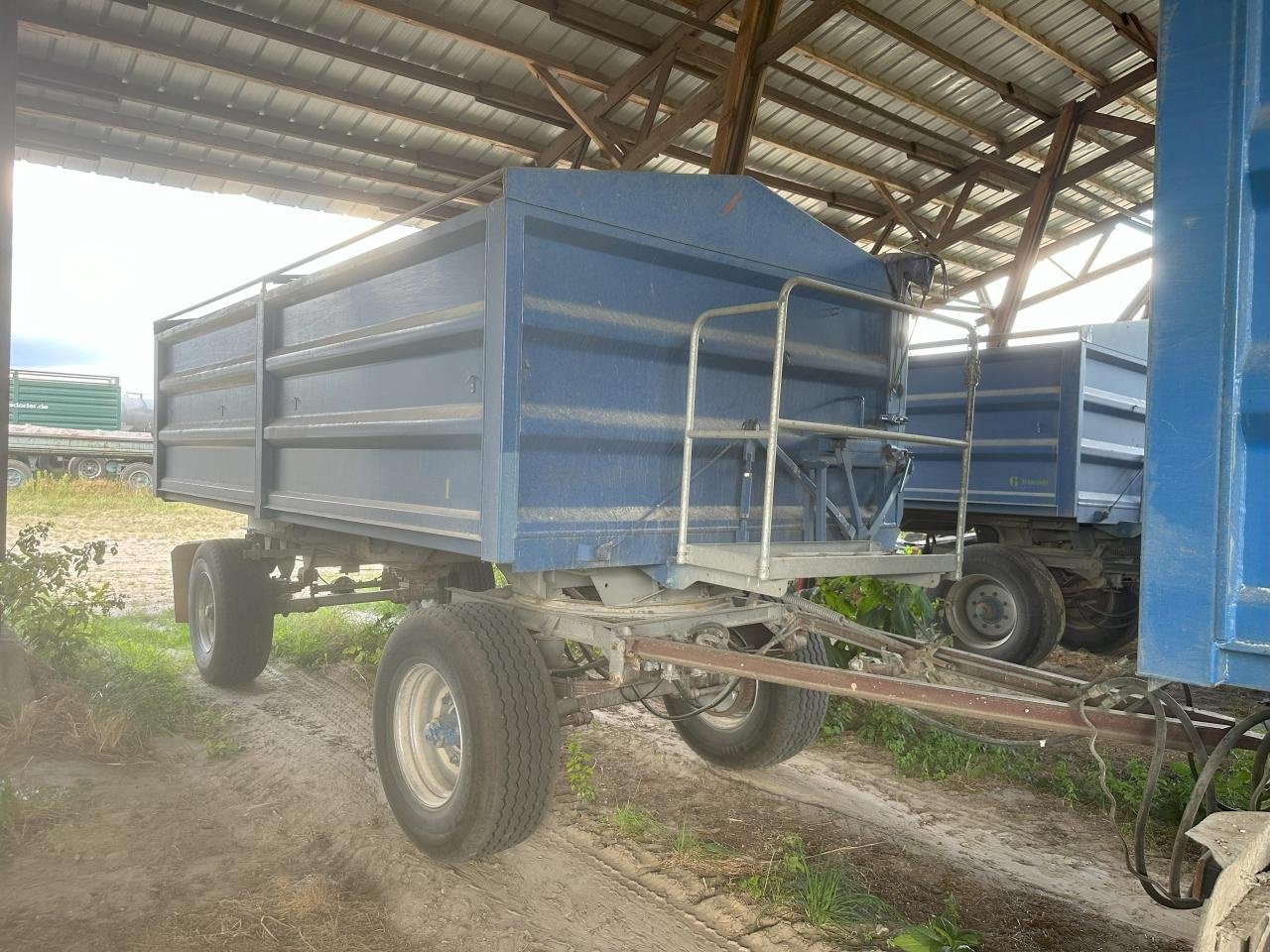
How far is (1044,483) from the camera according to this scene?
659 cm

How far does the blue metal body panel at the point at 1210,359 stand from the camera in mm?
1540

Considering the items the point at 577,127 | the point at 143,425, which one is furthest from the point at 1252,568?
the point at 143,425

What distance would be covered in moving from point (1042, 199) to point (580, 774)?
10.3 m

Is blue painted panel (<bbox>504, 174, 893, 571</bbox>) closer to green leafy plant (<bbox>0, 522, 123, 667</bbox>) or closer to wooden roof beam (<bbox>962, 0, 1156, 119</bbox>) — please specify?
green leafy plant (<bbox>0, 522, 123, 667</bbox>)

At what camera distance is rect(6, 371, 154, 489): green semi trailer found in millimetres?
20419

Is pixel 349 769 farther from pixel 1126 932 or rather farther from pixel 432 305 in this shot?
pixel 1126 932

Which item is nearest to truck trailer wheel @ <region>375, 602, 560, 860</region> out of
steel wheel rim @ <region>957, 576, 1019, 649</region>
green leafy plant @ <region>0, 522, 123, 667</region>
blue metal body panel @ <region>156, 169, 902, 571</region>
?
blue metal body panel @ <region>156, 169, 902, 571</region>

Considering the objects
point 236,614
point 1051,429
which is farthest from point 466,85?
point 1051,429

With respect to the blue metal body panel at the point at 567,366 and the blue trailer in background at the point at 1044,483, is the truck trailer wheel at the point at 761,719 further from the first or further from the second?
the blue trailer in background at the point at 1044,483

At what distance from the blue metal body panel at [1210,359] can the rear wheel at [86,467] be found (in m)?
23.8

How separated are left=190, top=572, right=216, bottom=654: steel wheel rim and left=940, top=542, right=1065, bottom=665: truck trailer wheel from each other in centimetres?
532

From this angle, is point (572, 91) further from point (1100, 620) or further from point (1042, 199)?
point (1100, 620)

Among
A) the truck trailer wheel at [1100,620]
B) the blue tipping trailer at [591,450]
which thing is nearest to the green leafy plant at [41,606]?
the blue tipping trailer at [591,450]

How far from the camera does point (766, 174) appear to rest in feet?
39.4
